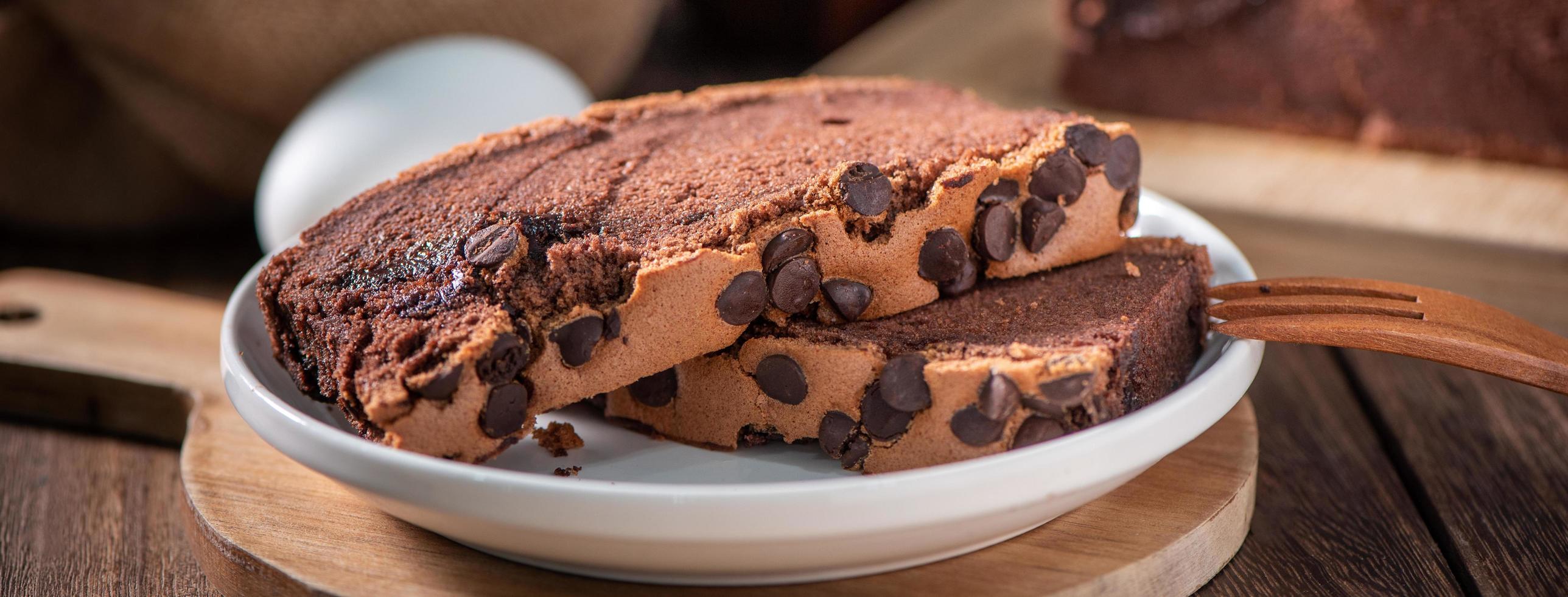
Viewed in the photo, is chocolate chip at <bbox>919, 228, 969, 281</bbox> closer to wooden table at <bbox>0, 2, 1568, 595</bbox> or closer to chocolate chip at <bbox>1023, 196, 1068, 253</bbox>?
chocolate chip at <bbox>1023, 196, 1068, 253</bbox>

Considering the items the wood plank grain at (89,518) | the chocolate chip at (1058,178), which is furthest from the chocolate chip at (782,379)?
the wood plank grain at (89,518)

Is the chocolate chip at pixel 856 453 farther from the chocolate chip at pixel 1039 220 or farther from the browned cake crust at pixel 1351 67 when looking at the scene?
the browned cake crust at pixel 1351 67

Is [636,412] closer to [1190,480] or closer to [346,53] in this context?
[1190,480]

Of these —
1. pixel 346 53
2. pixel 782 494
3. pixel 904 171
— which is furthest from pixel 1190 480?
pixel 346 53

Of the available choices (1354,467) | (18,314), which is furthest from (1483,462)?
(18,314)

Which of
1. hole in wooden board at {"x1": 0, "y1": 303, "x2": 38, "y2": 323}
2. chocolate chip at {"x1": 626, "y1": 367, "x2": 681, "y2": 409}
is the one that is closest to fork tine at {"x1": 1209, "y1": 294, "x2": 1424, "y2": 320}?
chocolate chip at {"x1": 626, "y1": 367, "x2": 681, "y2": 409}
